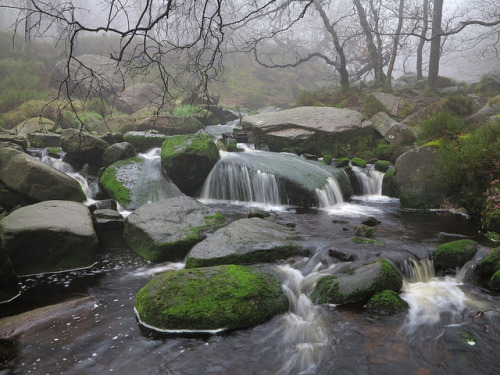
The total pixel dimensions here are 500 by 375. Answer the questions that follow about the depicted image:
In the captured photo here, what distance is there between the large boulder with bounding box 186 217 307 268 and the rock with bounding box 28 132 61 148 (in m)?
8.66

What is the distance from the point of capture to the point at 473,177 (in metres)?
7.31

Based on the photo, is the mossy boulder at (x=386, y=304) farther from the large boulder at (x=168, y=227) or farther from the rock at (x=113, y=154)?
the rock at (x=113, y=154)

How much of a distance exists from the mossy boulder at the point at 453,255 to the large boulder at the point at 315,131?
24.4ft

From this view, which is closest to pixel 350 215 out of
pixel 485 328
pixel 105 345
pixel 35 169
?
pixel 485 328

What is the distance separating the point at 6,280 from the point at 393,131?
11639mm

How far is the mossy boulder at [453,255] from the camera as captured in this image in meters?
4.99

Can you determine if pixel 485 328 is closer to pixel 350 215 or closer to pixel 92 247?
pixel 350 215

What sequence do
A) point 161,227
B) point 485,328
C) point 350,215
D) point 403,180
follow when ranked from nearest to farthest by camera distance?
1. point 485,328
2. point 161,227
3. point 350,215
4. point 403,180

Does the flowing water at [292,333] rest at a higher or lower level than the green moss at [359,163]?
lower

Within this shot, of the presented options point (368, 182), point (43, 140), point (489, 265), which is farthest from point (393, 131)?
point (43, 140)

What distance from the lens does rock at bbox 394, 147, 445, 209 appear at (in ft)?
26.8

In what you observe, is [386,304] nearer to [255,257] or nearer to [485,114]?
[255,257]

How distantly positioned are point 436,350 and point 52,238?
5.19 meters

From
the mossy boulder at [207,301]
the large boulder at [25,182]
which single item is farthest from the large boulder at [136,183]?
the mossy boulder at [207,301]
